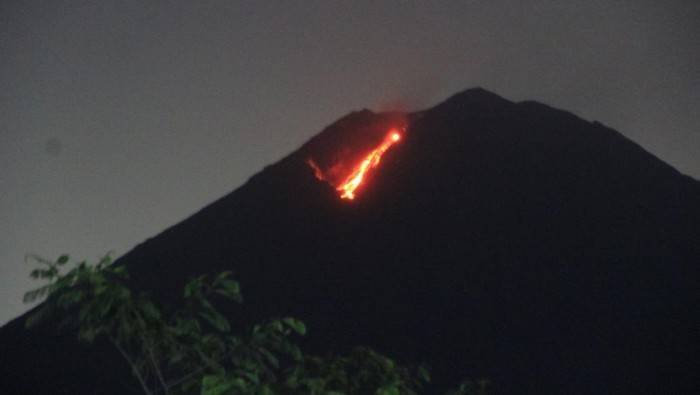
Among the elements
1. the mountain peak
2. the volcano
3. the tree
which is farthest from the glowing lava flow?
the tree

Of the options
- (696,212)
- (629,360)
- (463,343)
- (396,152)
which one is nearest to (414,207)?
(396,152)

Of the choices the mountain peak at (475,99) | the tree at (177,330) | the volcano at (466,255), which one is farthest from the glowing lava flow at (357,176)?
the tree at (177,330)

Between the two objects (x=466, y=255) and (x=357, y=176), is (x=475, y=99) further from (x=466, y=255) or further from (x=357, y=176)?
(x=466, y=255)

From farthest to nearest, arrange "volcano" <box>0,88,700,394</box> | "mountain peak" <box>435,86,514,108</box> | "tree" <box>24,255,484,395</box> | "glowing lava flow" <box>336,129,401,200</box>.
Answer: "mountain peak" <box>435,86,514,108</box>
"glowing lava flow" <box>336,129,401,200</box>
"volcano" <box>0,88,700,394</box>
"tree" <box>24,255,484,395</box>

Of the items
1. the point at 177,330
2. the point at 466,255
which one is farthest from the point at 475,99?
the point at 177,330

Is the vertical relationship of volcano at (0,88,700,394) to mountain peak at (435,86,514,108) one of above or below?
below

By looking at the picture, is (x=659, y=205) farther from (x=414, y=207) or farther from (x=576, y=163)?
(x=414, y=207)

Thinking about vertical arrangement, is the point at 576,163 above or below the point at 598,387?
above

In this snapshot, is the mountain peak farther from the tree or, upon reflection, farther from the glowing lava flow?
the tree

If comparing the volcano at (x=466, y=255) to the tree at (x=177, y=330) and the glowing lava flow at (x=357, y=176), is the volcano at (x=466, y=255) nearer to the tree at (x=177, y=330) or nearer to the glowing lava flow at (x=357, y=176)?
the glowing lava flow at (x=357, y=176)
